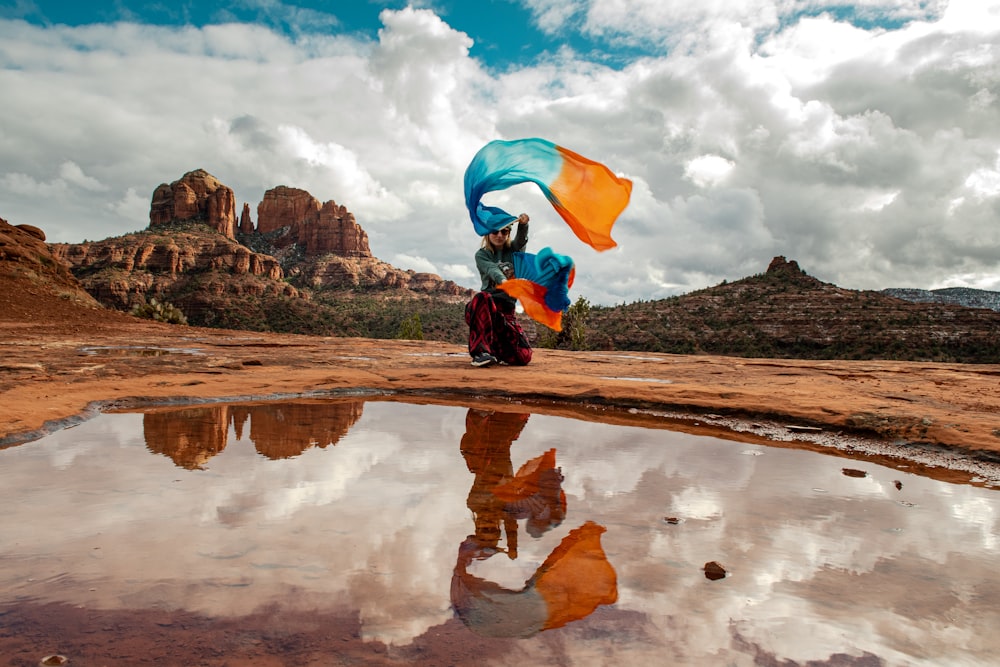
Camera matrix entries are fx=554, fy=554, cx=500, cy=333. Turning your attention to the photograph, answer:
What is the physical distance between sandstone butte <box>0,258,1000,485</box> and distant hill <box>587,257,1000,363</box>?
109ft

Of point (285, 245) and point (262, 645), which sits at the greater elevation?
point (285, 245)

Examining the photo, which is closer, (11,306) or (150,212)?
(11,306)

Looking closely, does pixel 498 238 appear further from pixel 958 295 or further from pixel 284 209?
pixel 958 295

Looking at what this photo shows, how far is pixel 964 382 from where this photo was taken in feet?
23.5

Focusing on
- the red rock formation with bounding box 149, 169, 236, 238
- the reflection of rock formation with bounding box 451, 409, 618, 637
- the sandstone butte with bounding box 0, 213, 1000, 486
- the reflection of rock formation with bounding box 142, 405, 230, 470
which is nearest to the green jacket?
the sandstone butte with bounding box 0, 213, 1000, 486

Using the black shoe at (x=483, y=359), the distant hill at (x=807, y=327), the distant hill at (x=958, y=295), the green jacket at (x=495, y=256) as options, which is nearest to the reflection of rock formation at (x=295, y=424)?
the black shoe at (x=483, y=359)

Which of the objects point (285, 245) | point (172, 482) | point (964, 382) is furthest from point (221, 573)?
point (285, 245)

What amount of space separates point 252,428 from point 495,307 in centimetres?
515

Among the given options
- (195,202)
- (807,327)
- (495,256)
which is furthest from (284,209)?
(495,256)

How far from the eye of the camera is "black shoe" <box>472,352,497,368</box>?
28.5 ft

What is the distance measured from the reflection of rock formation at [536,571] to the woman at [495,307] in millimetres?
5582


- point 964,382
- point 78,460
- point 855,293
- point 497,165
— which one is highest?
point 855,293

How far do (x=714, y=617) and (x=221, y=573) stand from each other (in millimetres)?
1493

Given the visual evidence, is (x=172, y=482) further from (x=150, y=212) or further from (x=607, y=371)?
(x=150, y=212)
